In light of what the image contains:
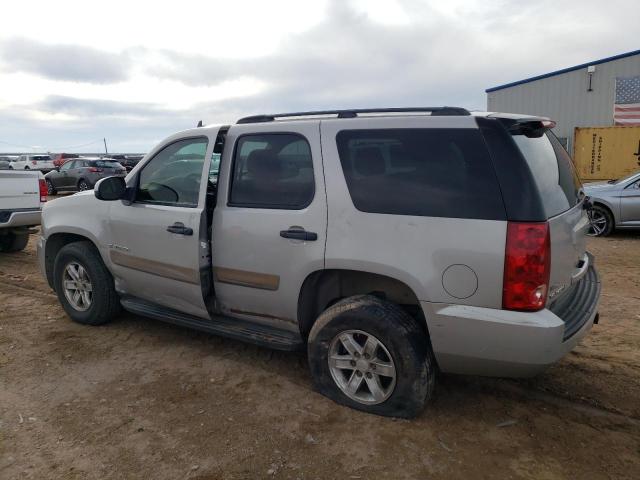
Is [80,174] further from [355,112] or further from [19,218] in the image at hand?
[355,112]

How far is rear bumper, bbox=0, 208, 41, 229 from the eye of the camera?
25.8ft

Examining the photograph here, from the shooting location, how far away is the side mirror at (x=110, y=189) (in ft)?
13.3

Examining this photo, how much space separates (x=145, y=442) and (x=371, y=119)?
2350 millimetres

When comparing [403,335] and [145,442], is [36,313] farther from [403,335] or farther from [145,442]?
[403,335]

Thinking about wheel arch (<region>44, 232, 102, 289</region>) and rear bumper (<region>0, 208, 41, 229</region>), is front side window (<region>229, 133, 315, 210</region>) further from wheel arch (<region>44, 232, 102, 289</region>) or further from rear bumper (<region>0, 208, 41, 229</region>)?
rear bumper (<region>0, 208, 41, 229</region>)

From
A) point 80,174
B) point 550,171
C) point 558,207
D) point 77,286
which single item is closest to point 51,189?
point 80,174

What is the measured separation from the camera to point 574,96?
19.0 metres

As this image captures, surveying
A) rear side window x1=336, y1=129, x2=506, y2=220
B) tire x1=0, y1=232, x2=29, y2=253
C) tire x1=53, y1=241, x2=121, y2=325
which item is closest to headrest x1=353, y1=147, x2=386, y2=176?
rear side window x1=336, y1=129, x2=506, y2=220

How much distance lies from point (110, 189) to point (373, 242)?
7.67 feet

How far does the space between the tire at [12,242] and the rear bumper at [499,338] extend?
8.22 meters

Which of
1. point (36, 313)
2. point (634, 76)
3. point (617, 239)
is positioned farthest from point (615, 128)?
point (36, 313)

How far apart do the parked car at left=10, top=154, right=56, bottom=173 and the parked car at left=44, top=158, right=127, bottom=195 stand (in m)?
15.8

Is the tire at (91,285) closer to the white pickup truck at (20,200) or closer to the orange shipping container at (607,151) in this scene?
the white pickup truck at (20,200)

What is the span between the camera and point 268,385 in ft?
11.8
